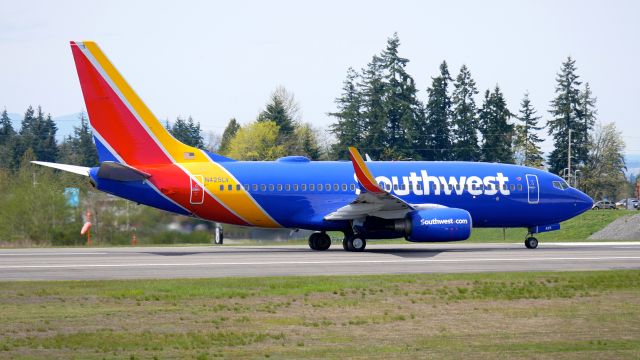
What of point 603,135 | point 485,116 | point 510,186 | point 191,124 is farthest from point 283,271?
point 191,124

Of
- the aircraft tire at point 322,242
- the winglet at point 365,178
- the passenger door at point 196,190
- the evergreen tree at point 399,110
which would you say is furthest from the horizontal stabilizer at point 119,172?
the evergreen tree at point 399,110

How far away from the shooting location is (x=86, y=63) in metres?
32.3

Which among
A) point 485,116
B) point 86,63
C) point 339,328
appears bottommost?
point 339,328

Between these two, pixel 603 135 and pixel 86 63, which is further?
pixel 603 135

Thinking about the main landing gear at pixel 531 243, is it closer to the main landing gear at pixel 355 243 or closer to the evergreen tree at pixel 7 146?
the main landing gear at pixel 355 243

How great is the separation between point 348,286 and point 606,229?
110 ft

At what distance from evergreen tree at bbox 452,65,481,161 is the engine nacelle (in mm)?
55238

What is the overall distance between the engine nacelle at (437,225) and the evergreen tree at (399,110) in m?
50.5

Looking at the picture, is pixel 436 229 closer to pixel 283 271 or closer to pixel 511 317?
pixel 283 271

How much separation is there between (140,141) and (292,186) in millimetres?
5623

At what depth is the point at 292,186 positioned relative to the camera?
112ft

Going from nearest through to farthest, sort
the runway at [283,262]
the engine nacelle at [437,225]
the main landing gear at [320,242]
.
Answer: the runway at [283,262]
the engine nacelle at [437,225]
the main landing gear at [320,242]

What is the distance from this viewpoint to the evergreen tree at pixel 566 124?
97.2m

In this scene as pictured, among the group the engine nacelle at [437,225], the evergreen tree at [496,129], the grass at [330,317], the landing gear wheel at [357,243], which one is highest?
the evergreen tree at [496,129]
